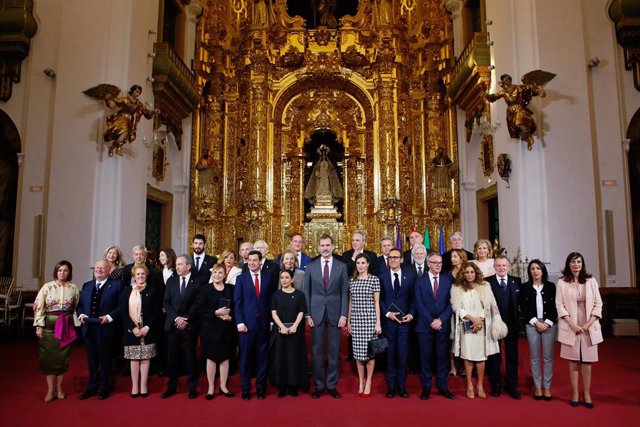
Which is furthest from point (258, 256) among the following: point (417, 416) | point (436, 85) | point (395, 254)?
point (436, 85)

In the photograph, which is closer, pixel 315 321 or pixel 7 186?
pixel 315 321

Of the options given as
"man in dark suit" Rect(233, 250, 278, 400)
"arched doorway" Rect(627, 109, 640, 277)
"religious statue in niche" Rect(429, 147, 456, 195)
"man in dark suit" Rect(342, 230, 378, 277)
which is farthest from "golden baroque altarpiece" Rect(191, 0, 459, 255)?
"man in dark suit" Rect(233, 250, 278, 400)

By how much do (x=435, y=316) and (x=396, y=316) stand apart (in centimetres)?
41

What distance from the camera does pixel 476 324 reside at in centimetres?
491

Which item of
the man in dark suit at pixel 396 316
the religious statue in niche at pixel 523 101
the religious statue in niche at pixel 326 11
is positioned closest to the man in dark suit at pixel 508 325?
the man in dark suit at pixel 396 316

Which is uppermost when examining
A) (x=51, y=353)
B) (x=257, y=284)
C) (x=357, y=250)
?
(x=357, y=250)

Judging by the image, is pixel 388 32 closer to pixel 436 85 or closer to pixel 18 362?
pixel 436 85

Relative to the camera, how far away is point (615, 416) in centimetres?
443

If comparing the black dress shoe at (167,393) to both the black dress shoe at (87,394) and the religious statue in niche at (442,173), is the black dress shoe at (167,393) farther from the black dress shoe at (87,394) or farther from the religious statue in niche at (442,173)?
the religious statue in niche at (442,173)

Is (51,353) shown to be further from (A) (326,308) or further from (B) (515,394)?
(B) (515,394)

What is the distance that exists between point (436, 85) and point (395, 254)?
10180 millimetres

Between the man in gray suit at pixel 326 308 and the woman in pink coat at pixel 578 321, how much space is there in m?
2.22

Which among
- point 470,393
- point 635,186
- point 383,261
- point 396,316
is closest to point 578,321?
point 470,393

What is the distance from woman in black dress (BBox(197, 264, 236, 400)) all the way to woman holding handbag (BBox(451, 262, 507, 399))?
2403mm
